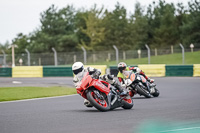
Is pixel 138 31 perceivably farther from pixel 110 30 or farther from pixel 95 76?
pixel 95 76

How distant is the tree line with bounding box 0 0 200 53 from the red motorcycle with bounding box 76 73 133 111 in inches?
2226

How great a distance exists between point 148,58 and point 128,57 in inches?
129

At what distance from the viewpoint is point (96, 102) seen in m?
8.71

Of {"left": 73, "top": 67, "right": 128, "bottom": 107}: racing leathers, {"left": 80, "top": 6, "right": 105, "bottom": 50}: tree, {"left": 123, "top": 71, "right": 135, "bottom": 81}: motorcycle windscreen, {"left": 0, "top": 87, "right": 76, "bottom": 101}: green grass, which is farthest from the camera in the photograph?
{"left": 80, "top": 6, "right": 105, "bottom": 50}: tree

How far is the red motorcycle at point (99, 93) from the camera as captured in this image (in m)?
8.63

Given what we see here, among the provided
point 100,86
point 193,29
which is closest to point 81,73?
point 100,86

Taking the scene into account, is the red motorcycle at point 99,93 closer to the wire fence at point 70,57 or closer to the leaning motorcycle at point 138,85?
the leaning motorcycle at point 138,85

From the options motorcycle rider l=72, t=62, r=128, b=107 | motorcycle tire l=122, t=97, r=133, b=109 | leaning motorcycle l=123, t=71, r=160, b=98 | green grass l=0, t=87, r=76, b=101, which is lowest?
green grass l=0, t=87, r=76, b=101

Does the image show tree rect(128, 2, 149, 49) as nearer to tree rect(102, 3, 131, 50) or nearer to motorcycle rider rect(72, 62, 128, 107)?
tree rect(102, 3, 131, 50)

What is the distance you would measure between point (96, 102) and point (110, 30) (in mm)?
65476

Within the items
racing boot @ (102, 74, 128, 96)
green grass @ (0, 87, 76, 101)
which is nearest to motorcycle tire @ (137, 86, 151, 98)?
racing boot @ (102, 74, 128, 96)

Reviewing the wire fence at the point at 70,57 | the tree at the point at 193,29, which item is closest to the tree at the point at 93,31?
the tree at the point at 193,29

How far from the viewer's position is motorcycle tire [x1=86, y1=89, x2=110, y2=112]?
28.2 ft

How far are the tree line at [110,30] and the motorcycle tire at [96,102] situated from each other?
5683 cm
